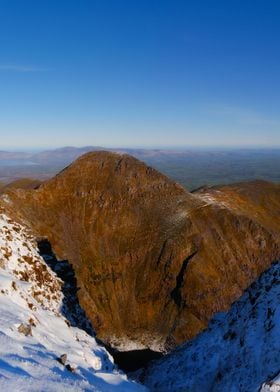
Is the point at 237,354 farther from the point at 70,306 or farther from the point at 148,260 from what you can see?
the point at 148,260

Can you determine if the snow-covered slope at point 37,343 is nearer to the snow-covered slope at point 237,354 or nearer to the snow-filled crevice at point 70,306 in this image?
the snow-filled crevice at point 70,306

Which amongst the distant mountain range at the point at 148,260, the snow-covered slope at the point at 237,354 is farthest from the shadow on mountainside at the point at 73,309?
the snow-covered slope at the point at 237,354

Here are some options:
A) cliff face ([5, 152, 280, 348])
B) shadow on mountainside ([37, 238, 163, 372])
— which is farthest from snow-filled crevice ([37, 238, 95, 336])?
cliff face ([5, 152, 280, 348])

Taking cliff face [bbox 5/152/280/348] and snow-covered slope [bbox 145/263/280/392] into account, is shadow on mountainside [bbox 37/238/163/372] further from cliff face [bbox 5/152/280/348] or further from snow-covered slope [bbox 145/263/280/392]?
snow-covered slope [bbox 145/263/280/392]

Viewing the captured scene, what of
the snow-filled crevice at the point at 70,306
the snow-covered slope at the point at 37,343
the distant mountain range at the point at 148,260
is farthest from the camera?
the snow-filled crevice at the point at 70,306

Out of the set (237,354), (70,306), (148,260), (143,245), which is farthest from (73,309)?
(143,245)

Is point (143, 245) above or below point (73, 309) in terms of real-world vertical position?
below

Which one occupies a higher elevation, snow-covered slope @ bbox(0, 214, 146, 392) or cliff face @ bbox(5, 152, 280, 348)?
snow-covered slope @ bbox(0, 214, 146, 392)
